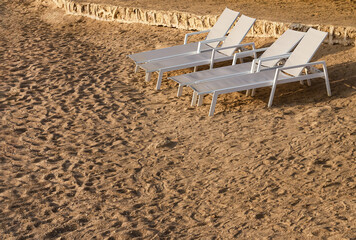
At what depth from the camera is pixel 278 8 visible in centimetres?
1033

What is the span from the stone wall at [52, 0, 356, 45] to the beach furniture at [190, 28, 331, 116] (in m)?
1.41

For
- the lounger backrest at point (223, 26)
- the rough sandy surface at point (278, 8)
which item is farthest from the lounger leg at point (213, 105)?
the rough sandy surface at point (278, 8)

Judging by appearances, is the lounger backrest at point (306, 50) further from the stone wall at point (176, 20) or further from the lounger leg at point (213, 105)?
the stone wall at point (176, 20)

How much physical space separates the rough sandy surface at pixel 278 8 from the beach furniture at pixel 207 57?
4.80ft

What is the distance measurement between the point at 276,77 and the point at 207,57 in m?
1.60

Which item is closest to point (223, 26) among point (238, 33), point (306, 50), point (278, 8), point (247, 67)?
point (238, 33)

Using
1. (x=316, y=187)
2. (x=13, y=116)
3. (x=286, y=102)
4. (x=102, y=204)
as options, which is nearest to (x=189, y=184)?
(x=102, y=204)

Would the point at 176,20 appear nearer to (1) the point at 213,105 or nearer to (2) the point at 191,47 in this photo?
(2) the point at 191,47

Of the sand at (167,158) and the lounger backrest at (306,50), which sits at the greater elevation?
the lounger backrest at (306,50)

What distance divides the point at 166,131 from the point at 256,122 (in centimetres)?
114

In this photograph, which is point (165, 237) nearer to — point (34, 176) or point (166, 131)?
point (34, 176)

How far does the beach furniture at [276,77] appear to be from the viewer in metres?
6.58

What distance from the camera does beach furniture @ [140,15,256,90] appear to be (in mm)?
7664

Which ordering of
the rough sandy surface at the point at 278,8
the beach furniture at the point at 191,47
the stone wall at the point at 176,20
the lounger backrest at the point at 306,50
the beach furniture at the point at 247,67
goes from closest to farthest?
the lounger backrest at the point at 306,50
the beach furniture at the point at 247,67
the beach furniture at the point at 191,47
the stone wall at the point at 176,20
the rough sandy surface at the point at 278,8
